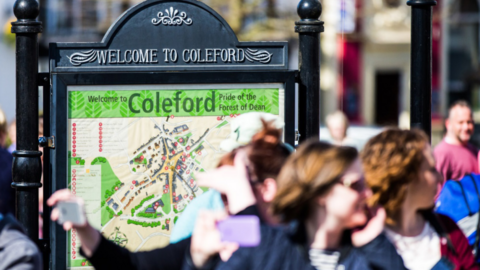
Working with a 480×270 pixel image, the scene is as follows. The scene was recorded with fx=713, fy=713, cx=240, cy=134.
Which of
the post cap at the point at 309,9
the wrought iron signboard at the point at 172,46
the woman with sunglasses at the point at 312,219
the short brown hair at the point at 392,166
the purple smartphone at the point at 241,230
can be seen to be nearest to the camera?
the purple smartphone at the point at 241,230

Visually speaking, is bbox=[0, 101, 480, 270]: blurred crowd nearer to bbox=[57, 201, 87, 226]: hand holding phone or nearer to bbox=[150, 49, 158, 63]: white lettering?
bbox=[57, 201, 87, 226]: hand holding phone

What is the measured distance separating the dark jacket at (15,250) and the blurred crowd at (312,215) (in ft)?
0.50

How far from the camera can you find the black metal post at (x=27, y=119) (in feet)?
10.9

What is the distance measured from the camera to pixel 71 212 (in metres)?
2.08

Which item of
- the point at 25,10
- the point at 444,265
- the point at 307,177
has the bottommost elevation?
Answer: the point at 444,265

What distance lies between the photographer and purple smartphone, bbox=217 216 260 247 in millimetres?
1833

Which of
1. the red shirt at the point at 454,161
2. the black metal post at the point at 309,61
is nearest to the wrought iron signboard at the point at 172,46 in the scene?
the black metal post at the point at 309,61

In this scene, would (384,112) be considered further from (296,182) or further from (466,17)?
(296,182)

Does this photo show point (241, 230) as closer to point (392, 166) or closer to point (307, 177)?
point (307, 177)

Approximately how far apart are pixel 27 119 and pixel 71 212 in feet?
4.65

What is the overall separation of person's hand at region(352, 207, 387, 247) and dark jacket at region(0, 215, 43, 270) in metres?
0.98

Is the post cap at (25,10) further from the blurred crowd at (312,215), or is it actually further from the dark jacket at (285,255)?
the dark jacket at (285,255)

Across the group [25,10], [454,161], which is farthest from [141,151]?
[454,161]

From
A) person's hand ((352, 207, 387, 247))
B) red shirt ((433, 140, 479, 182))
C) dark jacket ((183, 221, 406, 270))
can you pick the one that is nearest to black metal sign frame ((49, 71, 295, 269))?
person's hand ((352, 207, 387, 247))
